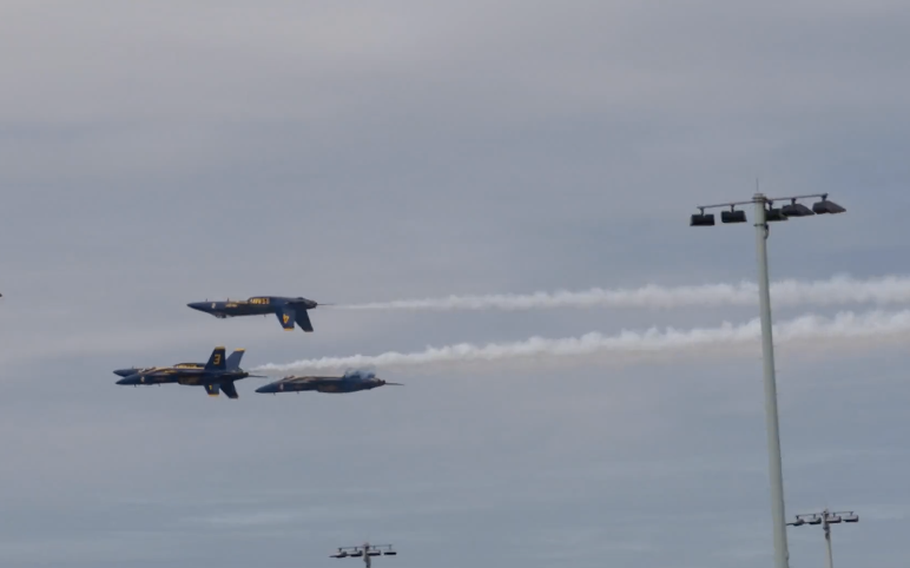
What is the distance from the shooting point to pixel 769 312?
238ft

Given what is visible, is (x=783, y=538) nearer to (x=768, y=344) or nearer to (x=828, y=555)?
(x=768, y=344)

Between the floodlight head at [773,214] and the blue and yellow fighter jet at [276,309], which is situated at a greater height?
the blue and yellow fighter jet at [276,309]

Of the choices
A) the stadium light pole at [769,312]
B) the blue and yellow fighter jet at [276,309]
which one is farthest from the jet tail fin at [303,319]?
the stadium light pole at [769,312]

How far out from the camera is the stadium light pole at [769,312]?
229ft

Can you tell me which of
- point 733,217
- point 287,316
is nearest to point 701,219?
point 733,217

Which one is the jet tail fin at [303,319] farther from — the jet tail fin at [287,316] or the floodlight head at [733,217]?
the floodlight head at [733,217]

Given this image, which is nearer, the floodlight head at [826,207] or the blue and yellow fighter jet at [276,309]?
the floodlight head at [826,207]

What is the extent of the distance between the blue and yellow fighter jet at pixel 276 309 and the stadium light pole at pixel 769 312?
117m

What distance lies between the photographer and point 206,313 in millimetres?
198875

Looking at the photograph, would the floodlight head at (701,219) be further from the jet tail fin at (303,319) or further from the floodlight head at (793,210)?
the jet tail fin at (303,319)

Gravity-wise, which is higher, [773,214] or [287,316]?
[287,316]

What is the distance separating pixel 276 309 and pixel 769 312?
409 ft

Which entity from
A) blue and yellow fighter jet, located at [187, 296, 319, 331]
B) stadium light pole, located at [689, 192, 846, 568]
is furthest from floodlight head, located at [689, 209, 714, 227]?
blue and yellow fighter jet, located at [187, 296, 319, 331]

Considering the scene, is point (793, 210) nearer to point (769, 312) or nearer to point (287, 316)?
point (769, 312)
